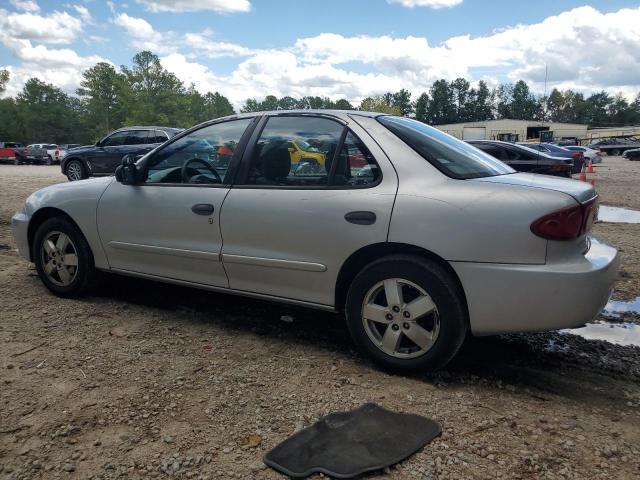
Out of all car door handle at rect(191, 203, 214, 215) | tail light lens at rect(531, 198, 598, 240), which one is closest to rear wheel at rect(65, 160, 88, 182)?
car door handle at rect(191, 203, 214, 215)

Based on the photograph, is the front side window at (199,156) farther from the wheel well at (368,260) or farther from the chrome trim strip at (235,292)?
the wheel well at (368,260)

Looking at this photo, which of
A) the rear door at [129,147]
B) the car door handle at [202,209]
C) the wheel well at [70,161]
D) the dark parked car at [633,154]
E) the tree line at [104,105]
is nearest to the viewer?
the car door handle at [202,209]

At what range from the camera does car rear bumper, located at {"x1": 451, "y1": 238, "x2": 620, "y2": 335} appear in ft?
8.93

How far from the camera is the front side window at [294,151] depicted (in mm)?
3408

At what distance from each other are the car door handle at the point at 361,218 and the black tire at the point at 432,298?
0.78 feet

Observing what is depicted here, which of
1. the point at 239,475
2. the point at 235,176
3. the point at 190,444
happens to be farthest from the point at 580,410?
the point at 235,176

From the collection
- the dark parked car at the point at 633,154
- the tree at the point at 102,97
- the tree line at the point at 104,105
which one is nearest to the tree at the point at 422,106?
the tree line at the point at 104,105

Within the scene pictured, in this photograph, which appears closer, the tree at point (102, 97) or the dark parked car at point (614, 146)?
the dark parked car at point (614, 146)

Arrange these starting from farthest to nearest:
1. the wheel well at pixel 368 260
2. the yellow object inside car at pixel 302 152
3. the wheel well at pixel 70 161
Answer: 1. the wheel well at pixel 70 161
2. the yellow object inside car at pixel 302 152
3. the wheel well at pixel 368 260

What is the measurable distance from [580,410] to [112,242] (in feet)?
11.3

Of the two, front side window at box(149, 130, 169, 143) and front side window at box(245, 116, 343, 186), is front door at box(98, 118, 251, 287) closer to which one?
front side window at box(245, 116, 343, 186)

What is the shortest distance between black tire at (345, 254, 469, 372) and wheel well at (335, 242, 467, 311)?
31 mm

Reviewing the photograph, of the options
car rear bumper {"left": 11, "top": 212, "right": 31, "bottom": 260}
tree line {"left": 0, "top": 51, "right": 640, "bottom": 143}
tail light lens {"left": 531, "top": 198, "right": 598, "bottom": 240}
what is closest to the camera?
tail light lens {"left": 531, "top": 198, "right": 598, "bottom": 240}

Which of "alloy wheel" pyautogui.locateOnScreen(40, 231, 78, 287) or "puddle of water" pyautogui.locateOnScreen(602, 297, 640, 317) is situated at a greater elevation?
"alloy wheel" pyautogui.locateOnScreen(40, 231, 78, 287)
